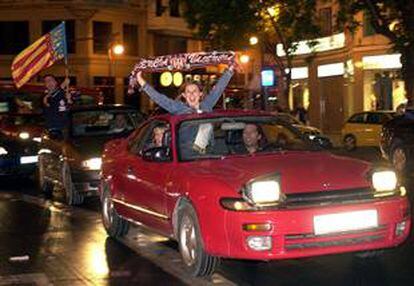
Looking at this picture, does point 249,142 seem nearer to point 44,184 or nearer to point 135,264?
point 135,264

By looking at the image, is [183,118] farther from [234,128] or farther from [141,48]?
[141,48]

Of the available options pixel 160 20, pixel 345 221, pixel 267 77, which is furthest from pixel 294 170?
pixel 160 20

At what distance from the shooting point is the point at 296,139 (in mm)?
8523

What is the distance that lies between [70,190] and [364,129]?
53.0ft

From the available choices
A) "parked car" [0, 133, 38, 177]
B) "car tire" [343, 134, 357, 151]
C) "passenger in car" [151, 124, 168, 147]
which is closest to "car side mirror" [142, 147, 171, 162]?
"passenger in car" [151, 124, 168, 147]

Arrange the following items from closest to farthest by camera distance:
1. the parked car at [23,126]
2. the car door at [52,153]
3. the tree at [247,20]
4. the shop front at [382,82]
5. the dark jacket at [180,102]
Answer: the dark jacket at [180,102] → the car door at [52,153] → the parked car at [23,126] → the tree at [247,20] → the shop front at [382,82]

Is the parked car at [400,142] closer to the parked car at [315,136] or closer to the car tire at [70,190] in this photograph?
the parked car at [315,136]

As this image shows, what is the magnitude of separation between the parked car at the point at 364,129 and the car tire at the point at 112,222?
57.9ft

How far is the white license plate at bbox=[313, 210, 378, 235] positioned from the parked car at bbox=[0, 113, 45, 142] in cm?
1210

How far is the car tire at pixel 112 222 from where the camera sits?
994cm

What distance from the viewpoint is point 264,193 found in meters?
6.76

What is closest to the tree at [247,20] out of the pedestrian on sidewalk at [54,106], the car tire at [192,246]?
the pedestrian on sidewalk at [54,106]

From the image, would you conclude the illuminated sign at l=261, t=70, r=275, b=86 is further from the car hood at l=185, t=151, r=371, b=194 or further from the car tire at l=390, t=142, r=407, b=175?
the car hood at l=185, t=151, r=371, b=194

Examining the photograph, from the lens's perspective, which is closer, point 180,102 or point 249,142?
point 249,142
